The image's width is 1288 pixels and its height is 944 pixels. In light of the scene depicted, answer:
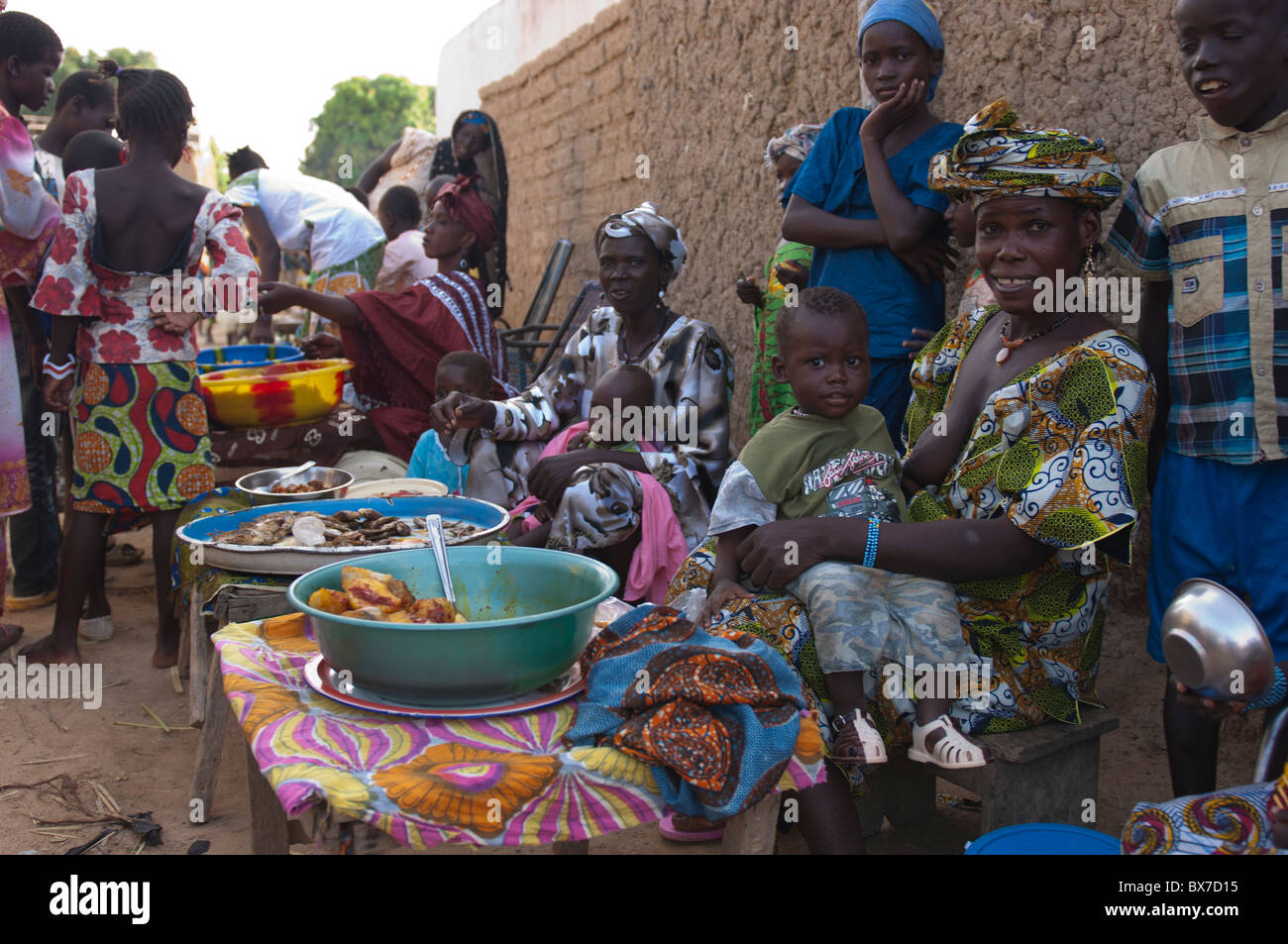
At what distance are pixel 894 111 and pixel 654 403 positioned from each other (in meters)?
1.19

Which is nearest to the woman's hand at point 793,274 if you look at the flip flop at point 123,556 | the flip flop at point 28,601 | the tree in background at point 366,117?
the flip flop at point 28,601

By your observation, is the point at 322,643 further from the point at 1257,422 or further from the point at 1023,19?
the point at 1023,19

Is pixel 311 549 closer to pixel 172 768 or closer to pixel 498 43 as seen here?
pixel 172 768

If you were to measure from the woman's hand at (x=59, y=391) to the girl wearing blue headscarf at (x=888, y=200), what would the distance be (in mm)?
2832

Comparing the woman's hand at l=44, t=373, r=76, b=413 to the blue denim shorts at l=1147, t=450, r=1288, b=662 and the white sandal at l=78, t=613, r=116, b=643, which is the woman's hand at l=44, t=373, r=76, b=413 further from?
the blue denim shorts at l=1147, t=450, r=1288, b=662

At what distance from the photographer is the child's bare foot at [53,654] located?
13.2 feet

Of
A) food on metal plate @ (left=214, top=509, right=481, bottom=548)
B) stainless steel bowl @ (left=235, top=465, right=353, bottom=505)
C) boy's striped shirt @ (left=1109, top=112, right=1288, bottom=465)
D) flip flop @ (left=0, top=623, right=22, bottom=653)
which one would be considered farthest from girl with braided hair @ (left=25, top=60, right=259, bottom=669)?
boy's striped shirt @ (left=1109, top=112, right=1288, bottom=465)

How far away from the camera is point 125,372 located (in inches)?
154

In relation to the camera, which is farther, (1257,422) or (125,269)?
(125,269)

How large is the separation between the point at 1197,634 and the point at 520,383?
18.4 feet

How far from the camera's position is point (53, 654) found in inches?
158

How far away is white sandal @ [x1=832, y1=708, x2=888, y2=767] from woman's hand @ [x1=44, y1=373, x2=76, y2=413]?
339 cm

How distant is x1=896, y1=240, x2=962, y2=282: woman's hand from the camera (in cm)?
312
